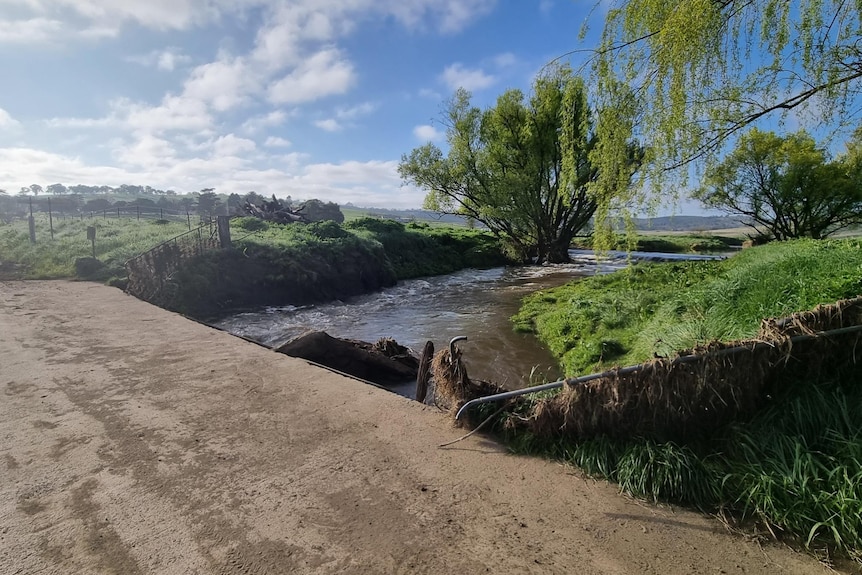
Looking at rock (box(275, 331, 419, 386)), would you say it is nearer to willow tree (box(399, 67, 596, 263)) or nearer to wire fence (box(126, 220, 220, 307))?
wire fence (box(126, 220, 220, 307))

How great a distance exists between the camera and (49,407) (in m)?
4.95

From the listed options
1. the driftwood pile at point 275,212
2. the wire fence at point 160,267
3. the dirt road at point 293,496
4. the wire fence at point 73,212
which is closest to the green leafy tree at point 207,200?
the wire fence at point 73,212

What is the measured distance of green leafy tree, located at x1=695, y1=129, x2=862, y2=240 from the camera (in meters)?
22.9

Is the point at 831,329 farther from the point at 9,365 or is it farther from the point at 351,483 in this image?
the point at 9,365

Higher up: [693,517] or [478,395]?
[478,395]

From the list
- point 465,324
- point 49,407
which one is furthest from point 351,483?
point 465,324

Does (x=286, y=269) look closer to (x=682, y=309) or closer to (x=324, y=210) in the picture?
(x=682, y=309)

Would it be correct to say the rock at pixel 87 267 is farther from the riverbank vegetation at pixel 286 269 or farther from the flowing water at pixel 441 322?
the flowing water at pixel 441 322

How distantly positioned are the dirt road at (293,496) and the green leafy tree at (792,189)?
2333 centimetres

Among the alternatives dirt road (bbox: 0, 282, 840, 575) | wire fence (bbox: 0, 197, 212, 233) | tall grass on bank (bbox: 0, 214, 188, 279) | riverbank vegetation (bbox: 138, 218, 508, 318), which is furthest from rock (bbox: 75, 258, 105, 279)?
dirt road (bbox: 0, 282, 840, 575)

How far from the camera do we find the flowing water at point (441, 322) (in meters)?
9.37

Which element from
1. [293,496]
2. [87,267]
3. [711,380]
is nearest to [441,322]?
[711,380]

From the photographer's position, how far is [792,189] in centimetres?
2481

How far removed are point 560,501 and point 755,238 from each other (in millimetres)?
37522
